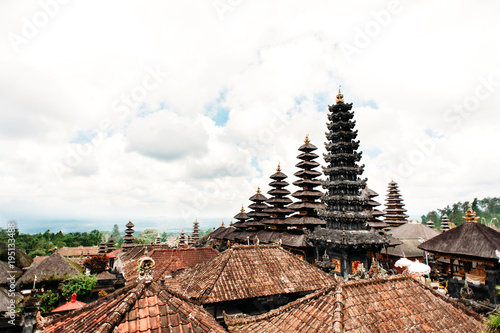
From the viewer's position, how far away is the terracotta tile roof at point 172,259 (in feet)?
61.2

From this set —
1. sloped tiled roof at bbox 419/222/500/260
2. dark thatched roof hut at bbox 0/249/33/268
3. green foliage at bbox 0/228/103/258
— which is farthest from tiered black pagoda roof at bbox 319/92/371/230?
green foliage at bbox 0/228/103/258

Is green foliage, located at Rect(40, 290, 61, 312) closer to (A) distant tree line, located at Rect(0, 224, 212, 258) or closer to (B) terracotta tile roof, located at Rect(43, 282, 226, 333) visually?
(B) terracotta tile roof, located at Rect(43, 282, 226, 333)

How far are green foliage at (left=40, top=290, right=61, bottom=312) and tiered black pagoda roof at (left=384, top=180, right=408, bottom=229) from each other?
4276cm

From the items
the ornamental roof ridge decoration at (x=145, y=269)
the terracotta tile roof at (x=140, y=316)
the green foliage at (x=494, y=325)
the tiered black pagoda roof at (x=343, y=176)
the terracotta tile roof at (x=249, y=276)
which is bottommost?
the terracotta tile roof at (x=249, y=276)

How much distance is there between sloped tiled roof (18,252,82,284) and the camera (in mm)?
23266

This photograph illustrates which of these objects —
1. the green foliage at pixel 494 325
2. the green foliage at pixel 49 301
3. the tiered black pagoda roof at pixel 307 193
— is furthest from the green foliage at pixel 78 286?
the green foliage at pixel 494 325

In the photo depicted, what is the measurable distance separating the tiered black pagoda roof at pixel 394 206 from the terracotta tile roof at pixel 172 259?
103 feet

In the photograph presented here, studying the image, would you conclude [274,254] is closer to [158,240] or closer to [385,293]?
[385,293]

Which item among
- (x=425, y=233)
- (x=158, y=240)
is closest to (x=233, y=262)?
(x=425, y=233)

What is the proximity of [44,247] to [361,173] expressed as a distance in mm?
67438

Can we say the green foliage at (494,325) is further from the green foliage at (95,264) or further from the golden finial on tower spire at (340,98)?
the green foliage at (95,264)

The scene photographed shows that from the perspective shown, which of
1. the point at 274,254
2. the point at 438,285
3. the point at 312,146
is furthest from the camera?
the point at 312,146

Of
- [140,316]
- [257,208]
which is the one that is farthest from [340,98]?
[140,316]

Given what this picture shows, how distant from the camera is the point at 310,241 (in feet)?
71.8
